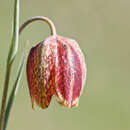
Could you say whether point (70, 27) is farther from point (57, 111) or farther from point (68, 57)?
point (68, 57)

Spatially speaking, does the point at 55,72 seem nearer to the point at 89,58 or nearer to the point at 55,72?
the point at 55,72

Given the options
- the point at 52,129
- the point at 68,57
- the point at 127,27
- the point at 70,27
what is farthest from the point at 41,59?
the point at 127,27

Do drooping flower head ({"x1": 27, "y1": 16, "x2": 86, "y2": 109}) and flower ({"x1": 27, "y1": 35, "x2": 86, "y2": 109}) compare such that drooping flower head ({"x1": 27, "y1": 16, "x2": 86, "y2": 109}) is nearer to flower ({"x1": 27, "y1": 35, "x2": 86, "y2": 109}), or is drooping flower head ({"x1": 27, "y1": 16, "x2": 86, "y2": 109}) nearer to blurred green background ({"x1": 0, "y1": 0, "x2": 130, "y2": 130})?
flower ({"x1": 27, "y1": 35, "x2": 86, "y2": 109})

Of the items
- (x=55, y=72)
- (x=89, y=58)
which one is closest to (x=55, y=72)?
(x=55, y=72)

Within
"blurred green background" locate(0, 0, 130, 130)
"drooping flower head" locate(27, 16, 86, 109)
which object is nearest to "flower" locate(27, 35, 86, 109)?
"drooping flower head" locate(27, 16, 86, 109)

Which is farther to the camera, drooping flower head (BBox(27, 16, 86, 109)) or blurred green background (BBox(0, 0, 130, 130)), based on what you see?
blurred green background (BBox(0, 0, 130, 130))

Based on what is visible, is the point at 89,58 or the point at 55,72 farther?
the point at 89,58
